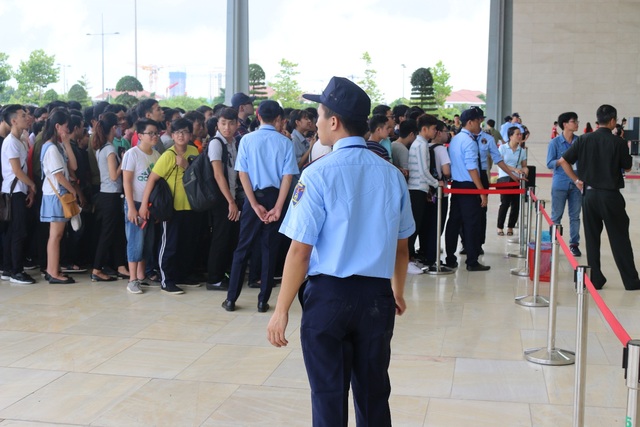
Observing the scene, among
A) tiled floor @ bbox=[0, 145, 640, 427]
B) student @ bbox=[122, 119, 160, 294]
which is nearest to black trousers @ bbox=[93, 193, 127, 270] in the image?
student @ bbox=[122, 119, 160, 294]

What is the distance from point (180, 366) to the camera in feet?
16.6

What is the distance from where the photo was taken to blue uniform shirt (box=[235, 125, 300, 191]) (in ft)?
21.0

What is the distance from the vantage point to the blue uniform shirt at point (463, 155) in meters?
8.25

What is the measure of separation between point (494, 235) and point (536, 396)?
6816mm

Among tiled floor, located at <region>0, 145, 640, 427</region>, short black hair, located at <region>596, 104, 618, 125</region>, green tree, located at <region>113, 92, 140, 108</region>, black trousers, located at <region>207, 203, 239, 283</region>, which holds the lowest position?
tiled floor, located at <region>0, 145, 640, 427</region>

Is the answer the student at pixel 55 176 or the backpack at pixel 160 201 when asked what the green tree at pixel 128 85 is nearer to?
the student at pixel 55 176

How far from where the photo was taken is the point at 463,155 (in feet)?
27.4

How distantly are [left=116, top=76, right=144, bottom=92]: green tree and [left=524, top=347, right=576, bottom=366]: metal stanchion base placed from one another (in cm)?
1398

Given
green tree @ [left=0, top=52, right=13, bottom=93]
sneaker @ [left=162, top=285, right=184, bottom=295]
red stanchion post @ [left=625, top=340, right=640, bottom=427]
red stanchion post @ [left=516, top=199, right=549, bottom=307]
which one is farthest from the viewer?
green tree @ [left=0, top=52, right=13, bottom=93]

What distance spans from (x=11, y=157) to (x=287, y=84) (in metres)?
22.9

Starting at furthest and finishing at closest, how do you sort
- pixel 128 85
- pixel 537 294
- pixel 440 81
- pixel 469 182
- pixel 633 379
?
pixel 440 81 → pixel 128 85 → pixel 469 182 → pixel 537 294 → pixel 633 379

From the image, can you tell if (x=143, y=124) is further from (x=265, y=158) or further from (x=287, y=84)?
(x=287, y=84)

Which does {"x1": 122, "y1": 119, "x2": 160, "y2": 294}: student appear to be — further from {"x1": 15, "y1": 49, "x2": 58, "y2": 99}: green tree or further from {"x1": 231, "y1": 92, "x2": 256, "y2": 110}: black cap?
{"x1": 15, "y1": 49, "x2": 58, "y2": 99}: green tree

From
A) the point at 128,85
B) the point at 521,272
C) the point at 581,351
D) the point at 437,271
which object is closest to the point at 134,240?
the point at 437,271
